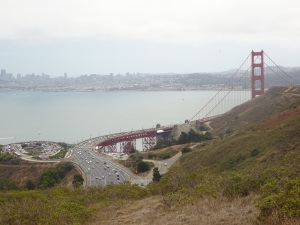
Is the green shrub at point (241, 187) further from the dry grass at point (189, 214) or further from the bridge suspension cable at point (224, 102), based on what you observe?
Result: the bridge suspension cable at point (224, 102)

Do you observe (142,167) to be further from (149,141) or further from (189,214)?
(149,141)

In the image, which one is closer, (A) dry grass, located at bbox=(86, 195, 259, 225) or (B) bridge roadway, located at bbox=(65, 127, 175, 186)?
(A) dry grass, located at bbox=(86, 195, 259, 225)

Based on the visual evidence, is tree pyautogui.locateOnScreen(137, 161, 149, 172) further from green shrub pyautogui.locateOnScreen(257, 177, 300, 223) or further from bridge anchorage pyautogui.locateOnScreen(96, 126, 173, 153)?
green shrub pyautogui.locateOnScreen(257, 177, 300, 223)

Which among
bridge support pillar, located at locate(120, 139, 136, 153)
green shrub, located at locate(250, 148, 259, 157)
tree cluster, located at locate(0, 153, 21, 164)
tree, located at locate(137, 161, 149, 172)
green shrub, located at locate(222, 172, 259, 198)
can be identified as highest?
green shrub, located at locate(222, 172, 259, 198)

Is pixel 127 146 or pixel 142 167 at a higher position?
pixel 142 167

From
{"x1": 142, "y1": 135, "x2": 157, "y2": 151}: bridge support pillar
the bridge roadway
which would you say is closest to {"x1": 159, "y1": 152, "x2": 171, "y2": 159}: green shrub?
the bridge roadway

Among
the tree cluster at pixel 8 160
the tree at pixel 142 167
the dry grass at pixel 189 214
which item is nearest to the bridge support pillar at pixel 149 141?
the tree cluster at pixel 8 160

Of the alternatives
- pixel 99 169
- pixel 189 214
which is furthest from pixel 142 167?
pixel 189 214

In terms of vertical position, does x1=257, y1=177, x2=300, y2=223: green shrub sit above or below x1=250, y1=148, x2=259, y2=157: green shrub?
above

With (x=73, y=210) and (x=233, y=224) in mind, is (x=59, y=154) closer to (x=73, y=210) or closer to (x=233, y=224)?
(x=73, y=210)

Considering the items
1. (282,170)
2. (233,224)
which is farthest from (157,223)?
(282,170)
